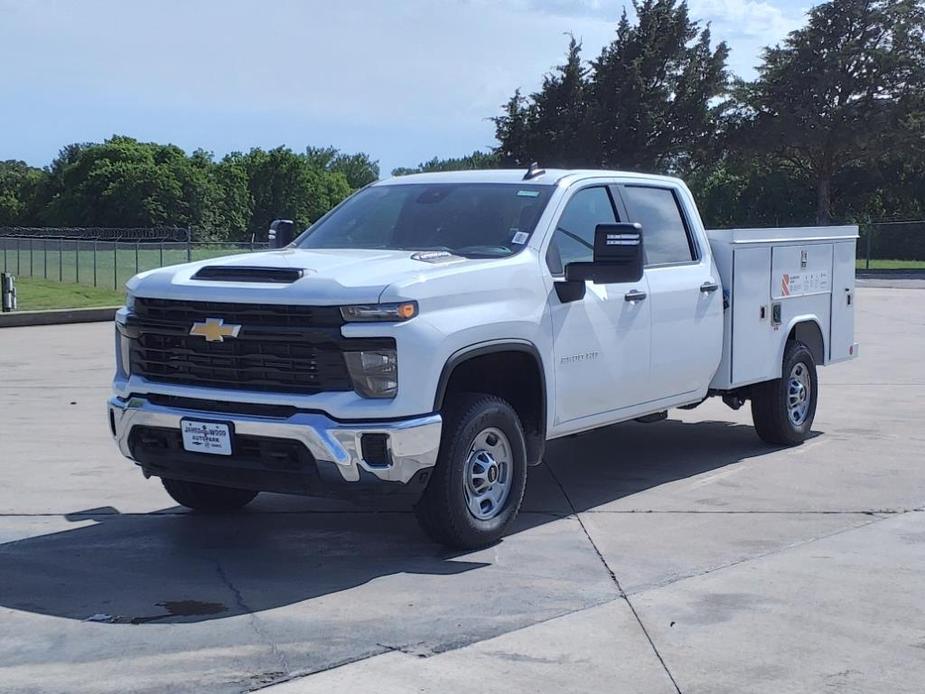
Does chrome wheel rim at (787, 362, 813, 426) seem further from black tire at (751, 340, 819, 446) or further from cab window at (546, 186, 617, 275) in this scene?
cab window at (546, 186, 617, 275)

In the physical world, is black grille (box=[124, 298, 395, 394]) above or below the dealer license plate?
above

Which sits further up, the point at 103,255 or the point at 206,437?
the point at 103,255

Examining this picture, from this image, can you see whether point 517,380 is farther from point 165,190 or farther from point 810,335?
point 165,190

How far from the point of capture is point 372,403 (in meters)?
5.74

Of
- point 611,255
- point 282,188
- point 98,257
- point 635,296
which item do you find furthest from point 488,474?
point 282,188

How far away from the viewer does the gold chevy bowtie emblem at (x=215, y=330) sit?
596cm

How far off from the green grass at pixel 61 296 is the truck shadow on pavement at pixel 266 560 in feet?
64.9

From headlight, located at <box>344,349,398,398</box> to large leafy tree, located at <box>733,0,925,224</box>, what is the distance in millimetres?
53218

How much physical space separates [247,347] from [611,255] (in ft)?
7.06

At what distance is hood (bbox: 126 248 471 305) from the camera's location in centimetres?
577

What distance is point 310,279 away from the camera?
5898 millimetres

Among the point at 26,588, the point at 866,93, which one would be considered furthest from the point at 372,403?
the point at 866,93

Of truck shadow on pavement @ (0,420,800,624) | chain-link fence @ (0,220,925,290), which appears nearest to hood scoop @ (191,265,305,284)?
truck shadow on pavement @ (0,420,800,624)

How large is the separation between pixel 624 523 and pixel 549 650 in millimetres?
2316
